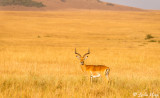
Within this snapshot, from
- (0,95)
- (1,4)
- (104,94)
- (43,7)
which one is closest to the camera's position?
(0,95)

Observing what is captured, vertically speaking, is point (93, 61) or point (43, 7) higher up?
point (43, 7)

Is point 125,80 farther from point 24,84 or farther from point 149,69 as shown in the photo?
point 149,69

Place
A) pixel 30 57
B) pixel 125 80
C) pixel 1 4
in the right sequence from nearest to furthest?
pixel 125 80 → pixel 30 57 → pixel 1 4

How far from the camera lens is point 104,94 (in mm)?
6934

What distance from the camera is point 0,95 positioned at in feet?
20.5

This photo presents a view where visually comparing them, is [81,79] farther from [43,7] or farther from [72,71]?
[43,7]

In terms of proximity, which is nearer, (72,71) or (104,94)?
(104,94)

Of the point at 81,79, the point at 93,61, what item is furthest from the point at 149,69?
the point at 81,79

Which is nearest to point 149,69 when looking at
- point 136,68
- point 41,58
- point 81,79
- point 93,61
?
point 136,68

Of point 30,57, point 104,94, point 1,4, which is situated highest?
point 1,4

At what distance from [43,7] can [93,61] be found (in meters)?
108

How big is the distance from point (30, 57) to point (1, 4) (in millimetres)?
102022

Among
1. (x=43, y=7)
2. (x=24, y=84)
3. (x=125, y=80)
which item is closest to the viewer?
(x=24, y=84)

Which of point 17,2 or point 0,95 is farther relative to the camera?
point 17,2
